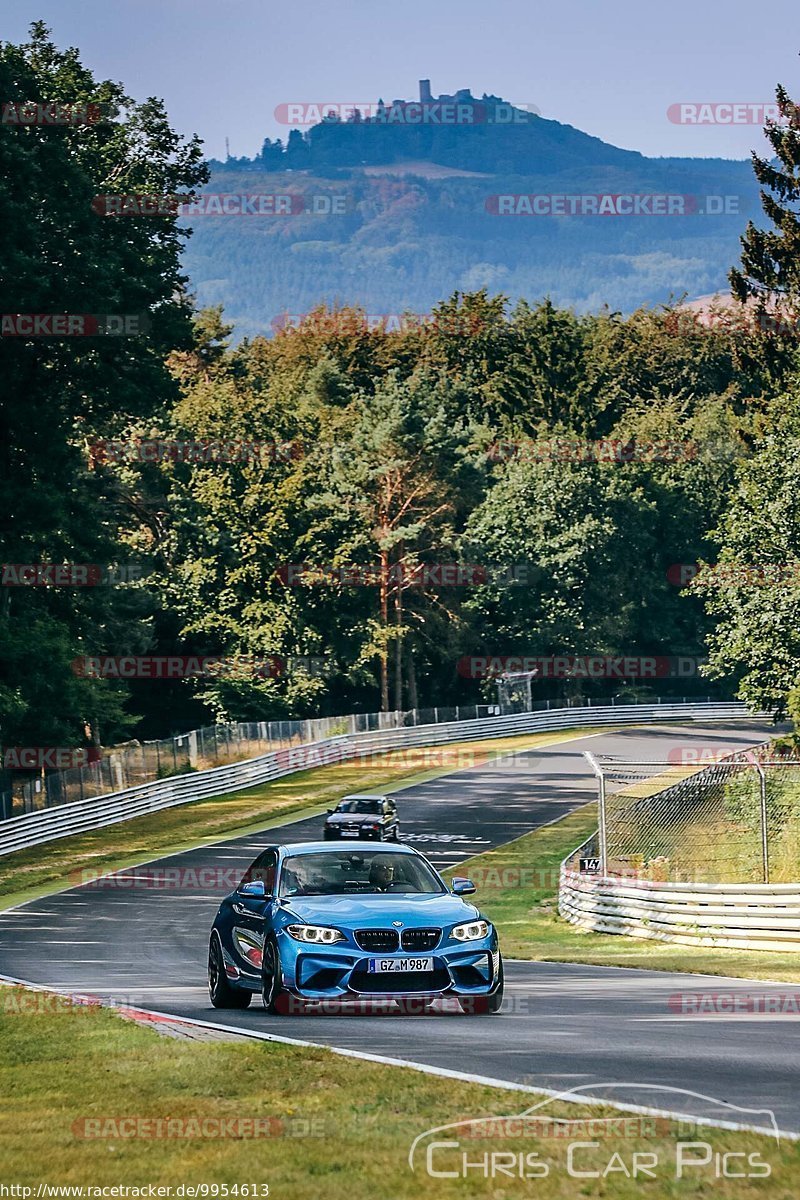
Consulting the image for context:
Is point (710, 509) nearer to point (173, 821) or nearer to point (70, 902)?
point (173, 821)

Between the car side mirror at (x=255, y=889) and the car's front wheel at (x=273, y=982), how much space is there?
26.6 inches

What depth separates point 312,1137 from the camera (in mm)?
8258

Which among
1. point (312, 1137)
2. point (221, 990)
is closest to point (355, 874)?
point (221, 990)

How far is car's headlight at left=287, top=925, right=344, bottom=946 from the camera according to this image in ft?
45.0

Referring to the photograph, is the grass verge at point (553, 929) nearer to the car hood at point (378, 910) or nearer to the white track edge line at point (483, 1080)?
the car hood at point (378, 910)

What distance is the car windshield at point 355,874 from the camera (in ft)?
48.4

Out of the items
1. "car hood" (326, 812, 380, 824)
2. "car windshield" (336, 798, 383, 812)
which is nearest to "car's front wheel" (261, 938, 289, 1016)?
"car hood" (326, 812, 380, 824)

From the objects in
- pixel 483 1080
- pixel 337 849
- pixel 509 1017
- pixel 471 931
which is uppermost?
pixel 337 849

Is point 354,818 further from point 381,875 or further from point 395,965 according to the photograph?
point 395,965

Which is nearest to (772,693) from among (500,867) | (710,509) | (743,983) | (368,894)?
(500,867)

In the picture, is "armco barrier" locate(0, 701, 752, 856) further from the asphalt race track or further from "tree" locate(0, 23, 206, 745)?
the asphalt race track

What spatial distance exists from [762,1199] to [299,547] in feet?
252

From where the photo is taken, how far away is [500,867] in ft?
134

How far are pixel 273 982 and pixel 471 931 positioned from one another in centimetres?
168
